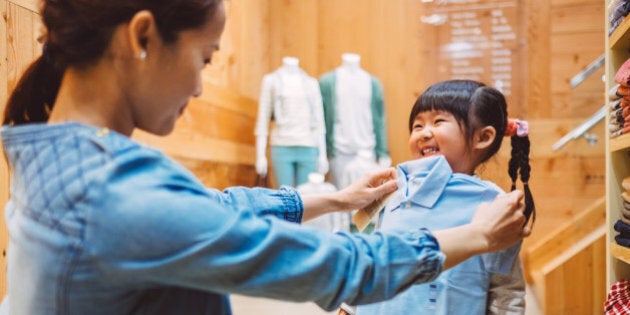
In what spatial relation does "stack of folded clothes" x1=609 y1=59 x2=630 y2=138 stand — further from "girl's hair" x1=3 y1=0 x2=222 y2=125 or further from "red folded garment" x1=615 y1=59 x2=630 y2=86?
"girl's hair" x1=3 y1=0 x2=222 y2=125

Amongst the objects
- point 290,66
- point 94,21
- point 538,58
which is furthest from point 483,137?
point 538,58

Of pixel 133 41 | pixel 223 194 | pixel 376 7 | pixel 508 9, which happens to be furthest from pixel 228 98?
pixel 133 41

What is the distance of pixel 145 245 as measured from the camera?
634 millimetres

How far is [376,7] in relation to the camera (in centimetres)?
526

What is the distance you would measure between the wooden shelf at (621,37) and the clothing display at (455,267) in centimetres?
89

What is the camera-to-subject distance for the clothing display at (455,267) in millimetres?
1277

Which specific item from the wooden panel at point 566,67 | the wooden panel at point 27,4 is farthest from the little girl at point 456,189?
the wooden panel at point 566,67

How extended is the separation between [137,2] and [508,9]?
14.7ft

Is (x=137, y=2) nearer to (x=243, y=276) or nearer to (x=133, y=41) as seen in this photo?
(x=133, y=41)

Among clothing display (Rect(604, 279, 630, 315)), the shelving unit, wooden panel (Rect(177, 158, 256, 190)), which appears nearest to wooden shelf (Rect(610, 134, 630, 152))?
the shelving unit

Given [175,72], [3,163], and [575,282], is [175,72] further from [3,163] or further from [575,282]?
[575,282]

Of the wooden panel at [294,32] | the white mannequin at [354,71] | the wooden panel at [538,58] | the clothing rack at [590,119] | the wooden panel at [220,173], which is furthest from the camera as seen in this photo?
the wooden panel at [294,32]

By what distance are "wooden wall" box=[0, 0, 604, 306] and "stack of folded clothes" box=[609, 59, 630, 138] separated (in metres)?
1.64

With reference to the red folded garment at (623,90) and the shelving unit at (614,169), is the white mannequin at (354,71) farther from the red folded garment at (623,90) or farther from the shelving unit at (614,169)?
the red folded garment at (623,90)
